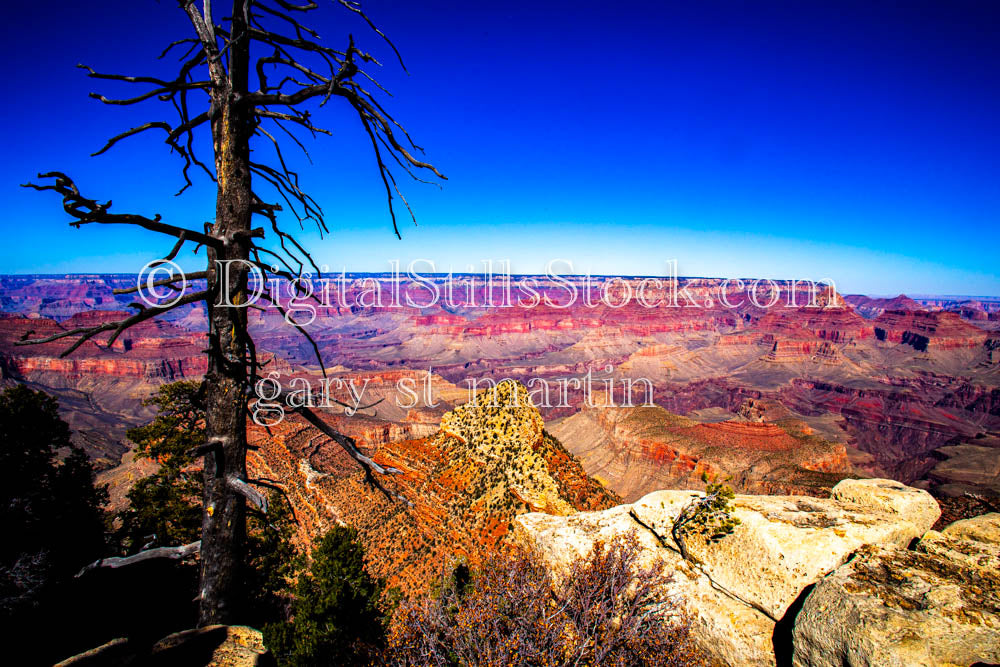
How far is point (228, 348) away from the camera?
3.60 metres

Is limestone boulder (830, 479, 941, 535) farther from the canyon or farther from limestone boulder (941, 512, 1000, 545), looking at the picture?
the canyon

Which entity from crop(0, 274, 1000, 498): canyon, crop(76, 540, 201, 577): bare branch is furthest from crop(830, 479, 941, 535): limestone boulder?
crop(76, 540, 201, 577): bare branch

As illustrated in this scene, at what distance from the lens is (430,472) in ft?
51.6

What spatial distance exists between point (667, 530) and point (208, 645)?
768cm

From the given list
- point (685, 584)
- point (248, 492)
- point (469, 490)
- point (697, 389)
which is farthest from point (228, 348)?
point (697, 389)

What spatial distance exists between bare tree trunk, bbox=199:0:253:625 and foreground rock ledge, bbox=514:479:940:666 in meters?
6.80

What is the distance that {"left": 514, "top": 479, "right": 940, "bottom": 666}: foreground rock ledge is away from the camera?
23.1ft

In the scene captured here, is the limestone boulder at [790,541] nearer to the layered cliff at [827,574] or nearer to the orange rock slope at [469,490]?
the layered cliff at [827,574]

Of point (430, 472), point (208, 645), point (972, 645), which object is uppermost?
point (208, 645)

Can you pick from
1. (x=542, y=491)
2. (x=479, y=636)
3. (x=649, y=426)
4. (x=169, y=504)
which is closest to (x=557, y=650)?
(x=479, y=636)

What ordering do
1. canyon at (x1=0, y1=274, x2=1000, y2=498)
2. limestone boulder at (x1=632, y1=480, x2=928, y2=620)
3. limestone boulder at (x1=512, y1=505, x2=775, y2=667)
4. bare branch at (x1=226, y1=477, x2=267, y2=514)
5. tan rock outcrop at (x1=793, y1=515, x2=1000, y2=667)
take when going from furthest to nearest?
canyon at (x1=0, y1=274, x2=1000, y2=498) → limestone boulder at (x1=632, y1=480, x2=928, y2=620) → limestone boulder at (x1=512, y1=505, x2=775, y2=667) → tan rock outcrop at (x1=793, y1=515, x2=1000, y2=667) → bare branch at (x1=226, y1=477, x2=267, y2=514)

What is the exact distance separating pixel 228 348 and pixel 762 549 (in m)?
8.41

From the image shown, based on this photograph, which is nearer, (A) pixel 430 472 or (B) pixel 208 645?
(B) pixel 208 645

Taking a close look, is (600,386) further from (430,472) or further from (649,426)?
(430,472)
